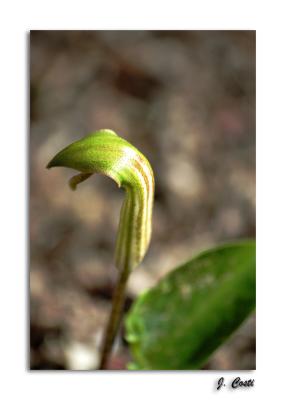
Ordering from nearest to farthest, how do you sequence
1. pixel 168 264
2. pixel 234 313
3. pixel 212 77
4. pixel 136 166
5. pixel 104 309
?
pixel 136 166 → pixel 234 313 → pixel 104 309 → pixel 168 264 → pixel 212 77

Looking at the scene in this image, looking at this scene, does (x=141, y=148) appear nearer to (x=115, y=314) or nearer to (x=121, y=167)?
(x=115, y=314)

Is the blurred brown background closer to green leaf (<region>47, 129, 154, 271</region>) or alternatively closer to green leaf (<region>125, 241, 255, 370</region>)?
green leaf (<region>125, 241, 255, 370</region>)

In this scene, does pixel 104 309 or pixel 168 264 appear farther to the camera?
pixel 168 264

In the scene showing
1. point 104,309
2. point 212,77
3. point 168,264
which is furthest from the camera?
point 212,77

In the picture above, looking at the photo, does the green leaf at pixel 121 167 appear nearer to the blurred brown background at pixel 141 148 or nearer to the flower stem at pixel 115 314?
the flower stem at pixel 115 314
